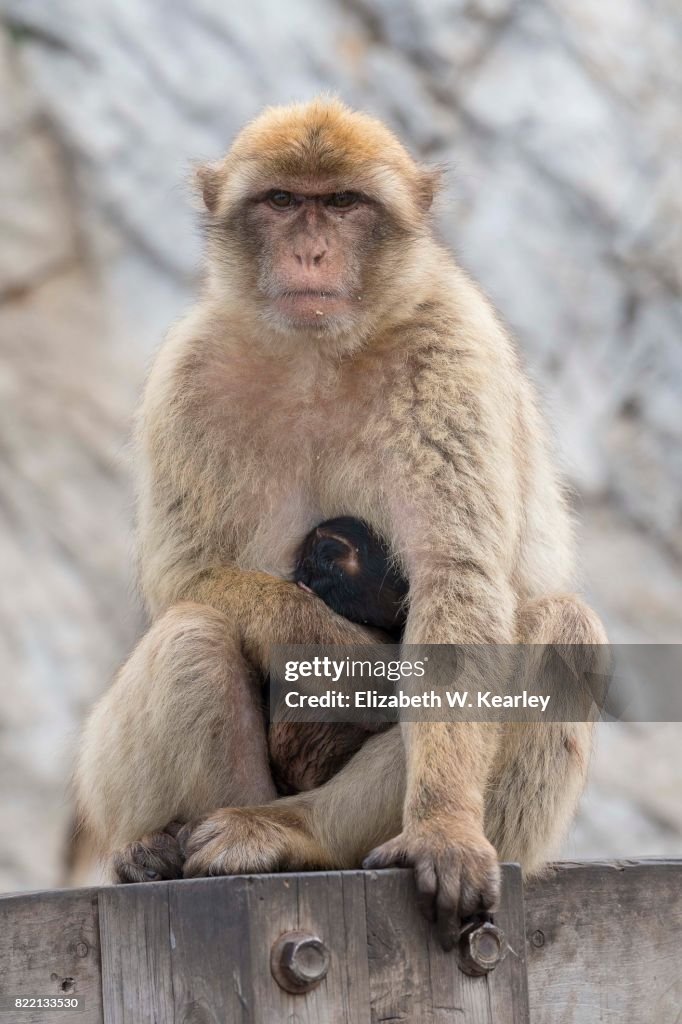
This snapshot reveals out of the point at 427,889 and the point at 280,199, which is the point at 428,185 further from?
the point at 427,889

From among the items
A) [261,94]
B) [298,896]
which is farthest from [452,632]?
[261,94]

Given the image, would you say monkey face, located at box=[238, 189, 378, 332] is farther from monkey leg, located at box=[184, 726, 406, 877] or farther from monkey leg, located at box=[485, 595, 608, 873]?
monkey leg, located at box=[184, 726, 406, 877]

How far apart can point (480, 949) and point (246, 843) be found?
522 millimetres

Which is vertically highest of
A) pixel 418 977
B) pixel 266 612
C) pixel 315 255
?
pixel 315 255

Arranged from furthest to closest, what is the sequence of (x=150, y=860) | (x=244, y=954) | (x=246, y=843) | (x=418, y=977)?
(x=150, y=860) → (x=246, y=843) → (x=418, y=977) → (x=244, y=954)

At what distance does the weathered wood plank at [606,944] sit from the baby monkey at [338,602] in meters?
0.50

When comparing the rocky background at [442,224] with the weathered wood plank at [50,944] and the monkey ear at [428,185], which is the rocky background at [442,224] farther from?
the weathered wood plank at [50,944]

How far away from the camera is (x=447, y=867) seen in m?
2.60

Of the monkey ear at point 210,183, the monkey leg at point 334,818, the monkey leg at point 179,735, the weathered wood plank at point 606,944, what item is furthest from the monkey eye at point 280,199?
the weathered wood plank at point 606,944

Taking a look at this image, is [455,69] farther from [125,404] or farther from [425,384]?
[425,384]

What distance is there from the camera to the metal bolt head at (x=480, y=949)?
8.15ft

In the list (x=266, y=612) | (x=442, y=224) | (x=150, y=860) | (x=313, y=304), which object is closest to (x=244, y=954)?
(x=150, y=860)

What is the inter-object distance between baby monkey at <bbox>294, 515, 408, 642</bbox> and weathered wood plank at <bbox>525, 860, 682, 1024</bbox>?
25.7 inches

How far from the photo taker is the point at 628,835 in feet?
22.2
